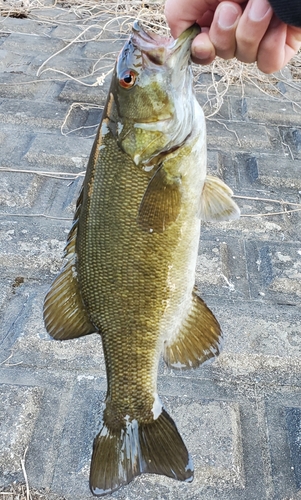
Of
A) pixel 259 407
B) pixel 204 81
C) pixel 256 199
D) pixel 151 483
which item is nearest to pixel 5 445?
pixel 151 483

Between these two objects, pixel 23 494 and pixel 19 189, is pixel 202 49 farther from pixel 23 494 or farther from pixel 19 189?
pixel 19 189

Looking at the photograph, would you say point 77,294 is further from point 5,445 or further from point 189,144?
point 5,445

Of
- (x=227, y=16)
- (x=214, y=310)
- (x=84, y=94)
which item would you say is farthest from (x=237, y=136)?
(x=227, y=16)

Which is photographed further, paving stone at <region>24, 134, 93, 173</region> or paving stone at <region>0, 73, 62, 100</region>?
→ paving stone at <region>0, 73, 62, 100</region>

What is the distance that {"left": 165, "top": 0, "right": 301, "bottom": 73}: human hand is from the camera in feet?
4.01

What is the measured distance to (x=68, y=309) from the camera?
1358 mm

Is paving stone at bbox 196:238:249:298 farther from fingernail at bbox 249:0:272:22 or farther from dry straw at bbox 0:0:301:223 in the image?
fingernail at bbox 249:0:272:22

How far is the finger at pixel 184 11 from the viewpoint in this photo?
4.55 feet

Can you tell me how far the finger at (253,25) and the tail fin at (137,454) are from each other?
0.99 metres

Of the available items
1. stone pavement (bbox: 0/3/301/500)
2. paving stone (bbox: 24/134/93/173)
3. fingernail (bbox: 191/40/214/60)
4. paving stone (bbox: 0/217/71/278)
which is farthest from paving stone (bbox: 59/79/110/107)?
fingernail (bbox: 191/40/214/60)

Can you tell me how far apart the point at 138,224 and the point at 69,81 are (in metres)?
3.21

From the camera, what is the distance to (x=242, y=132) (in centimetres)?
367

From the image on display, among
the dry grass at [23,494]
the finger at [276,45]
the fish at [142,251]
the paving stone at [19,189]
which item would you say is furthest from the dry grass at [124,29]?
the dry grass at [23,494]

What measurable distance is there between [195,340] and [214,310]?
0.90m
